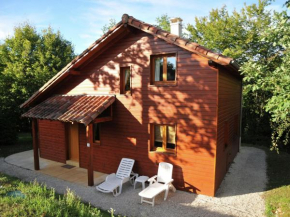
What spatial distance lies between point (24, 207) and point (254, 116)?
57.8 ft

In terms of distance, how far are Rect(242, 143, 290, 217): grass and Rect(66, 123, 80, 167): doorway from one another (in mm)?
8872

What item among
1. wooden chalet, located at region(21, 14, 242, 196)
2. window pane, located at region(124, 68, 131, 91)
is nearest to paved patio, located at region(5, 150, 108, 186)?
wooden chalet, located at region(21, 14, 242, 196)

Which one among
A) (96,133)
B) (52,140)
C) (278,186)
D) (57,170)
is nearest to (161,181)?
(96,133)

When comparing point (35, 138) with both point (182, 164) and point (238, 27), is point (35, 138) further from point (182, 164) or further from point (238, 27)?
point (238, 27)

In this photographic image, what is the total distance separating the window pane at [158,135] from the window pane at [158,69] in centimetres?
201

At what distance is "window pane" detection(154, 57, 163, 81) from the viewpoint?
826cm

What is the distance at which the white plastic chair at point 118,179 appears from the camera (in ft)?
24.7

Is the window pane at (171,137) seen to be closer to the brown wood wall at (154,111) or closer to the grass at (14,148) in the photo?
the brown wood wall at (154,111)

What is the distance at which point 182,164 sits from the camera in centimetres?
792

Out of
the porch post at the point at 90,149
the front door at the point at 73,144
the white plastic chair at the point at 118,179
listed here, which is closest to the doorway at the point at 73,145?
the front door at the point at 73,144

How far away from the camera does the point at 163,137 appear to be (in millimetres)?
8359

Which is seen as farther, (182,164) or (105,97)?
(105,97)

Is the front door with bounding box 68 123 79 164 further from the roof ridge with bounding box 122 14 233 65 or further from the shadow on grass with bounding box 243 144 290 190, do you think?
the shadow on grass with bounding box 243 144 290 190

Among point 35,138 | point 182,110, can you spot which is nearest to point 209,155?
point 182,110
